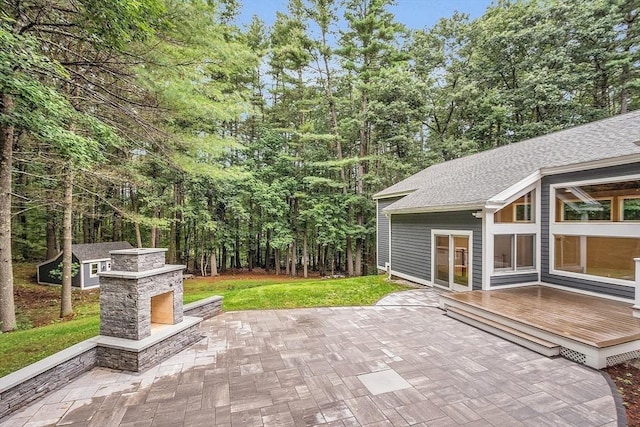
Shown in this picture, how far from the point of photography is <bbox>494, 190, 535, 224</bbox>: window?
22.5 ft

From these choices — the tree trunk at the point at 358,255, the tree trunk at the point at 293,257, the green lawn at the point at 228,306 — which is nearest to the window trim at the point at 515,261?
the green lawn at the point at 228,306

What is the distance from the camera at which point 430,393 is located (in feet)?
10.9

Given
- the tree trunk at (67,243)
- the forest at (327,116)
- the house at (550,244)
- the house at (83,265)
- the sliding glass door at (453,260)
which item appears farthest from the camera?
the house at (83,265)

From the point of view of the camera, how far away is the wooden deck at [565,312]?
13.3 ft

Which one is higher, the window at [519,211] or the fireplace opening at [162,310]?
the window at [519,211]

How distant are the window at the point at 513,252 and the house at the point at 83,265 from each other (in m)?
16.1

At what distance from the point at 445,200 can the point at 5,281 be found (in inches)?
442

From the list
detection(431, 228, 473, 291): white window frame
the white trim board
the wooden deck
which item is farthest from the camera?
the white trim board

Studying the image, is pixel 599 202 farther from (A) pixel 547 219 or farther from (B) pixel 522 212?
(B) pixel 522 212

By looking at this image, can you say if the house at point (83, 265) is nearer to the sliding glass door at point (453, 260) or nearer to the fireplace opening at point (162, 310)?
the fireplace opening at point (162, 310)

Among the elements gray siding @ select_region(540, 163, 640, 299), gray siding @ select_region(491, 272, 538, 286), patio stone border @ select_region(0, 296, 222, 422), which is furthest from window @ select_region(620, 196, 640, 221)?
patio stone border @ select_region(0, 296, 222, 422)

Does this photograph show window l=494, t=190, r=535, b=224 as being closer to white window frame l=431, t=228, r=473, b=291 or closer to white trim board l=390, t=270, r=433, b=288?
white window frame l=431, t=228, r=473, b=291

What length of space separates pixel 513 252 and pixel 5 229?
1193 centimetres

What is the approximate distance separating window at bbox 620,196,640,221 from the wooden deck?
169 cm
